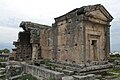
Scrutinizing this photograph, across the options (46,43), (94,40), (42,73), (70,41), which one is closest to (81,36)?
Result: (70,41)

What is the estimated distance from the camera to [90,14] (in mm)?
10594

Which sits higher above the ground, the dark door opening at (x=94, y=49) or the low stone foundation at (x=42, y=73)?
the dark door opening at (x=94, y=49)

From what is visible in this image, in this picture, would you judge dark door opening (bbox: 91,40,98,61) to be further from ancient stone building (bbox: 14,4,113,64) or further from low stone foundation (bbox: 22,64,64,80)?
low stone foundation (bbox: 22,64,64,80)

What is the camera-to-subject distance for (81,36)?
10203 mm

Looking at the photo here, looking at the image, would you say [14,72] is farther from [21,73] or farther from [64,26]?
[64,26]

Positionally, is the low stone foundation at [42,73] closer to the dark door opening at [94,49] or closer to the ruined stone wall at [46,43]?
the ruined stone wall at [46,43]

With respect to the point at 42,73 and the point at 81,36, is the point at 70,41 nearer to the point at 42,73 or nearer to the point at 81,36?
the point at 81,36

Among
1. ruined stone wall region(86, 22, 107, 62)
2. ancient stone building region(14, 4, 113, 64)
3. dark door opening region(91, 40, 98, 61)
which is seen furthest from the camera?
dark door opening region(91, 40, 98, 61)

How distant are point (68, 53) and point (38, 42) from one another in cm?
517

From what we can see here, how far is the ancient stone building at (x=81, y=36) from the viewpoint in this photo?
1030cm

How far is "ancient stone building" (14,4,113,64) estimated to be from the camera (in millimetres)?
10297

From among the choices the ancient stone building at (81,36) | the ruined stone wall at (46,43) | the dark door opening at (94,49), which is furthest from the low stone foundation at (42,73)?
the dark door opening at (94,49)

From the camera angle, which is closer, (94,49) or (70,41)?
(70,41)

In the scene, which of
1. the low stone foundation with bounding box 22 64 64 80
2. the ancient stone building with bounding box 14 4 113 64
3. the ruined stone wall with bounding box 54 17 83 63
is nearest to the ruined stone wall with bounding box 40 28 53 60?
the ancient stone building with bounding box 14 4 113 64
